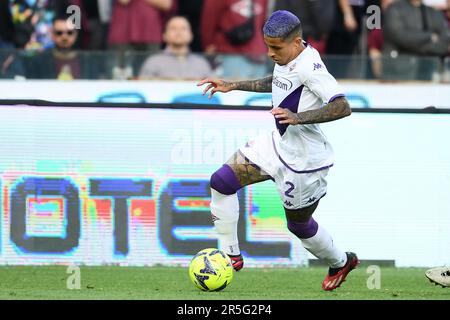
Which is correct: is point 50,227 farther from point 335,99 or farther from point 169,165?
point 335,99

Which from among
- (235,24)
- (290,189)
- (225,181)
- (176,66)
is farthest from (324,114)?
(235,24)

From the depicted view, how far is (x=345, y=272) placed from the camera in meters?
9.83

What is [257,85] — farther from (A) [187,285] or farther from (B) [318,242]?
(A) [187,285]

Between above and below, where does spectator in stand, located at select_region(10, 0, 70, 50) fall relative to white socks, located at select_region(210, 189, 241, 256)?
above

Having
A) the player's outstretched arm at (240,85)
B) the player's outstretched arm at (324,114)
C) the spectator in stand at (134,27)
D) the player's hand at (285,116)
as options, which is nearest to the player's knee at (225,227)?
the player's outstretched arm at (240,85)

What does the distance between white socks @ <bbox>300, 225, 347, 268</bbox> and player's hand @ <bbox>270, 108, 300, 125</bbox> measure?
1.29m

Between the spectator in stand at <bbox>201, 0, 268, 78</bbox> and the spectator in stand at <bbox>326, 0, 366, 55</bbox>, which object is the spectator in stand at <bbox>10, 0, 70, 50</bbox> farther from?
the spectator in stand at <bbox>326, 0, 366, 55</bbox>

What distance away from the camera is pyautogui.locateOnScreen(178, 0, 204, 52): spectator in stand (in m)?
14.9

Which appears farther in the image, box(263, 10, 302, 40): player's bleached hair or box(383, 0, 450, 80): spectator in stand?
box(383, 0, 450, 80): spectator in stand

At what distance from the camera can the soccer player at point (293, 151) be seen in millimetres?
9062

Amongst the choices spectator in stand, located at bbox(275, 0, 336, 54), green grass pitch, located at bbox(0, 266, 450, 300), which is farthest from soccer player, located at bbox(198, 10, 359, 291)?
spectator in stand, located at bbox(275, 0, 336, 54)

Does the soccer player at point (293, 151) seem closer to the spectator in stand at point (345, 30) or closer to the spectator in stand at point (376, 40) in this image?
the spectator in stand at point (376, 40)

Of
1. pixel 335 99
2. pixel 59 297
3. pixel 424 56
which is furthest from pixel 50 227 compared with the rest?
pixel 424 56

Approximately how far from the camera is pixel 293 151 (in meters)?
9.52
